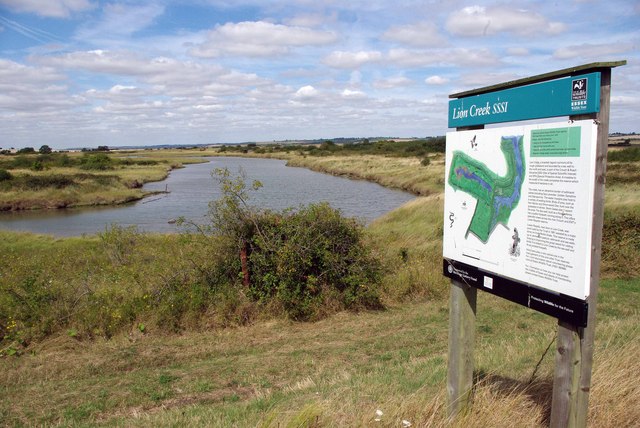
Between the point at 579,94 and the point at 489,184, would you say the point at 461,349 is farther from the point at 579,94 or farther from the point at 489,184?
the point at 579,94

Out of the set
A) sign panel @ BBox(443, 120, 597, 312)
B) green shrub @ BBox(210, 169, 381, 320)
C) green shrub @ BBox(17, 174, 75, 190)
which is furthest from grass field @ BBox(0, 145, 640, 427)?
green shrub @ BBox(17, 174, 75, 190)

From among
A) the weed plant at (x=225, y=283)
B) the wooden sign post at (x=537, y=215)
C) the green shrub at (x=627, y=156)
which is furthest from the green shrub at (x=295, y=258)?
the green shrub at (x=627, y=156)

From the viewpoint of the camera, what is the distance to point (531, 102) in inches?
128

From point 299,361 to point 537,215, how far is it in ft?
16.4

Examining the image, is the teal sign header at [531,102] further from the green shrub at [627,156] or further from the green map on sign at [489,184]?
the green shrub at [627,156]

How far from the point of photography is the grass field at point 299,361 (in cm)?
402

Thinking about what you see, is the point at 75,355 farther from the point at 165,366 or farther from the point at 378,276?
the point at 378,276

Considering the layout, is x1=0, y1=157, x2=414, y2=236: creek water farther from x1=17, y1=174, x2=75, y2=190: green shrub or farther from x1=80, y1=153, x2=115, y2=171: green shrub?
x1=80, y1=153, x2=115, y2=171: green shrub

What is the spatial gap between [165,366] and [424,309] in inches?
196

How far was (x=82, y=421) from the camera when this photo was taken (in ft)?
18.0

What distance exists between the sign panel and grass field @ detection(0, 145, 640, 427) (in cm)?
117

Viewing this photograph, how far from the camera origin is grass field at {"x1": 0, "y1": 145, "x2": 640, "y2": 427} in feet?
13.2

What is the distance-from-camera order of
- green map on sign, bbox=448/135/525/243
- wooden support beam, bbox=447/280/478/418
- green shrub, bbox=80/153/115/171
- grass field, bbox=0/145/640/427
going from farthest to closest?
green shrub, bbox=80/153/115/171 < grass field, bbox=0/145/640/427 < wooden support beam, bbox=447/280/478/418 < green map on sign, bbox=448/135/525/243

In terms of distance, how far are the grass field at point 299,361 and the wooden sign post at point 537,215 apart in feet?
2.58
